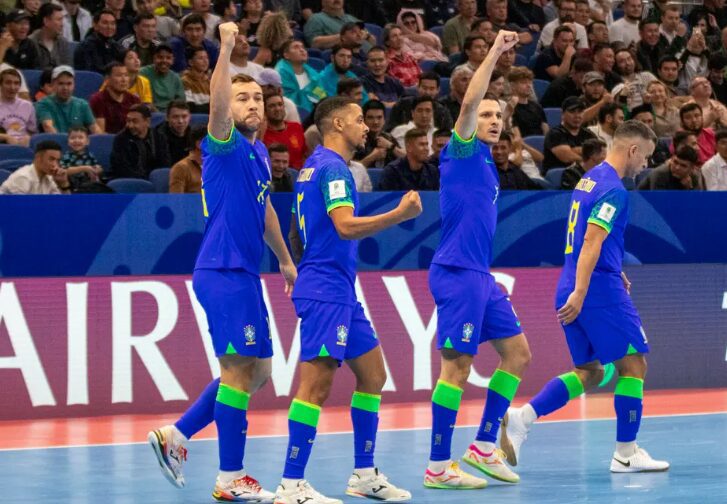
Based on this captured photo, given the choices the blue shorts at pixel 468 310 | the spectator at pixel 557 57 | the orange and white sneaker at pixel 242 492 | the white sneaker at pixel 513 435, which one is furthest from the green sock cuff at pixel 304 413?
the spectator at pixel 557 57

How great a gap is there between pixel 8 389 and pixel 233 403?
404 centimetres

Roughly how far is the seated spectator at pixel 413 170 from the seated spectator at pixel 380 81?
7.49 ft

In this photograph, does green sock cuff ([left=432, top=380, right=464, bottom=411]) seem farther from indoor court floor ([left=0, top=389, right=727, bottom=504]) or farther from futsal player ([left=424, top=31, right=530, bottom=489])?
indoor court floor ([left=0, top=389, right=727, bottom=504])

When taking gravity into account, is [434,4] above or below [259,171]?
above

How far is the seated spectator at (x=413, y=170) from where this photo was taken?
12172 millimetres

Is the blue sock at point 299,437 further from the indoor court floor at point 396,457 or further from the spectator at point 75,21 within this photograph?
the spectator at point 75,21

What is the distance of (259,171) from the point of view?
7027mm

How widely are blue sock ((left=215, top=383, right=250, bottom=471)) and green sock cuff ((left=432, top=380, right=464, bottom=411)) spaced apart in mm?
1179

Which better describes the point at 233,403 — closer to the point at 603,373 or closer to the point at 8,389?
the point at 603,373

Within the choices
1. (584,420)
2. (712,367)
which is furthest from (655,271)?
(584,420)

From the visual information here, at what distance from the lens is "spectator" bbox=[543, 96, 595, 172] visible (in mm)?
13797

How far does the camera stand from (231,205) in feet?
22.7

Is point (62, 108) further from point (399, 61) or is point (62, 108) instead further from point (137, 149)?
point (399, 61)

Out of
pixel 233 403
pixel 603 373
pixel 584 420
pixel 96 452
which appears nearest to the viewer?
pixel 233 403
